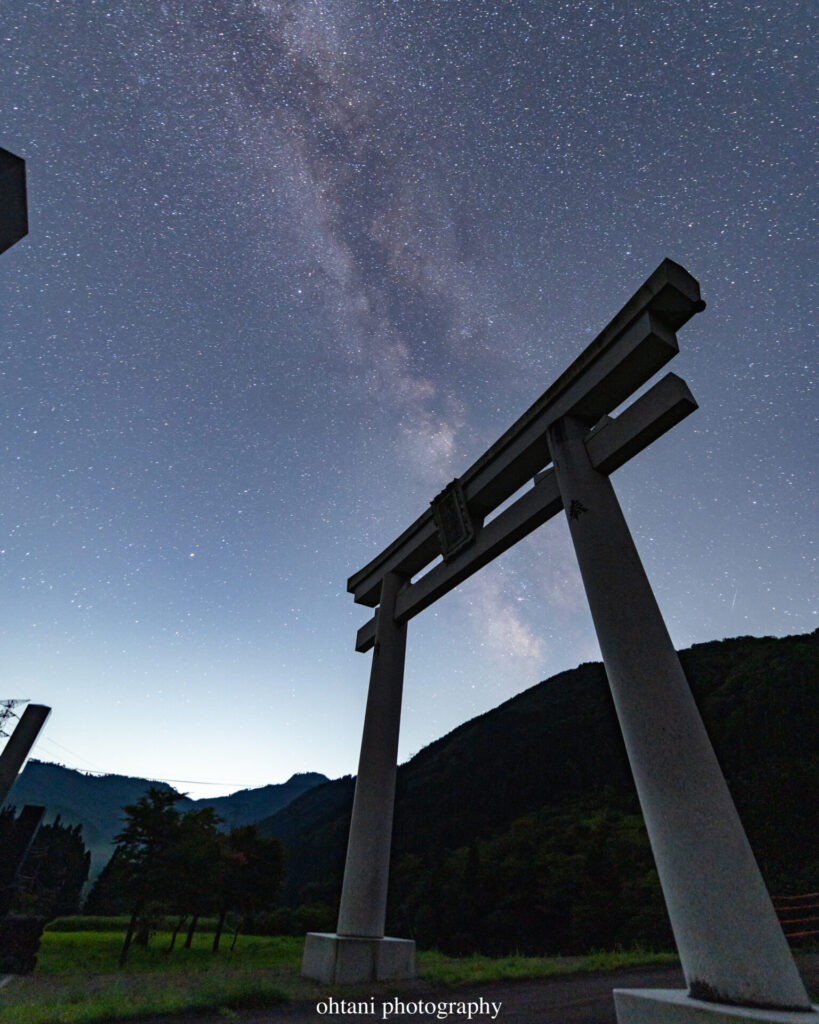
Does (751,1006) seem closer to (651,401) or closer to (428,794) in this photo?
(651,401)

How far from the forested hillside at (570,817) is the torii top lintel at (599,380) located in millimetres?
25953

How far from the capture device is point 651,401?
18.9 feet

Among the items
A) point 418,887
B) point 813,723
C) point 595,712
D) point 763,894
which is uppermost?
point 595,712

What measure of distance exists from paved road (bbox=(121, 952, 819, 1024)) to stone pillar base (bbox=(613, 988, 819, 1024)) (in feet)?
6.01

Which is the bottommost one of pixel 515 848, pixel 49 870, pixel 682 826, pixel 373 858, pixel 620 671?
pixel 682 826

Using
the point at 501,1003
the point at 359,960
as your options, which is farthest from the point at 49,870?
the point at 501,1003

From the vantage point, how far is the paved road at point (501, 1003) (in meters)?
4.89

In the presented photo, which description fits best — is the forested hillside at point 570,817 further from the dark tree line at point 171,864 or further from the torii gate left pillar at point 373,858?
the torii gate left pillar at point 373,858

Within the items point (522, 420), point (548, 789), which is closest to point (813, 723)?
point (548, 789)

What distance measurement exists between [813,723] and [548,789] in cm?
2380

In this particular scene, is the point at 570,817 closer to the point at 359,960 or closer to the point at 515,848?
the point at 515,848

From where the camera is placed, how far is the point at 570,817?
41281 mm

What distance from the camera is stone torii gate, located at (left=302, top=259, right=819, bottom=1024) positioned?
11.6 ft

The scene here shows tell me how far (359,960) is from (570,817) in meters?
41.7
